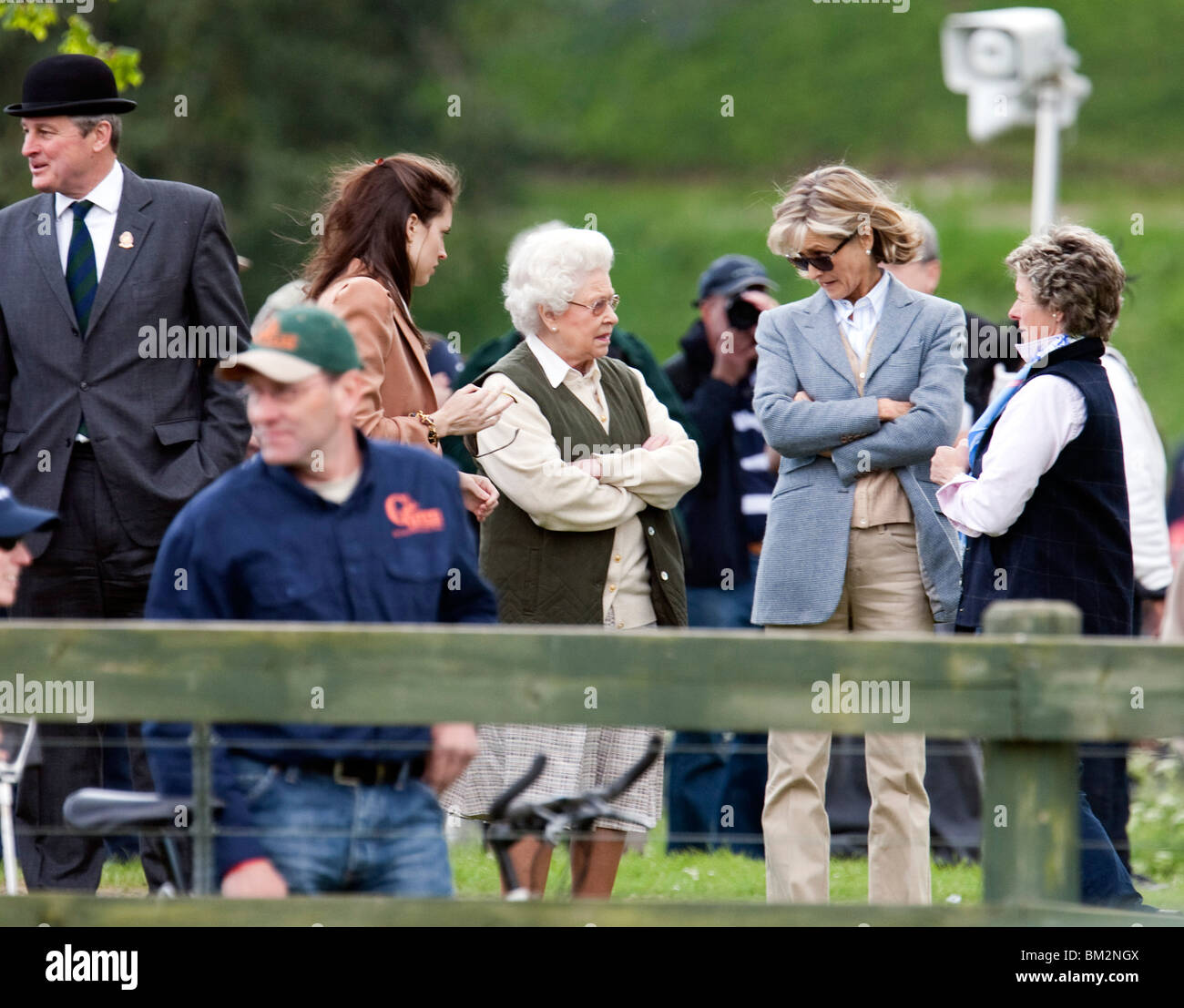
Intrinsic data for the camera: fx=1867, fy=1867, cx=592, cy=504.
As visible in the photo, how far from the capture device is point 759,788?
24.9 ft

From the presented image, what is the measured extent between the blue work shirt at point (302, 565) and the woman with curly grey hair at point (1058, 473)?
6.27 ft

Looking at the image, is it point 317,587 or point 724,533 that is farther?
point 724,533

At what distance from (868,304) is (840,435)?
48cm

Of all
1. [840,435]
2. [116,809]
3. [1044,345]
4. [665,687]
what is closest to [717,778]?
[840,435]

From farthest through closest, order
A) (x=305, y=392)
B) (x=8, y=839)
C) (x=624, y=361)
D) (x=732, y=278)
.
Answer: (x=732, y=278) < (x=624, y=361) < (x=8, y=839) < (x=305, y=392)

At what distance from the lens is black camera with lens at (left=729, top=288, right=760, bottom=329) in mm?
7270

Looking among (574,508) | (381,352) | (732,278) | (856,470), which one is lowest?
(574,508)

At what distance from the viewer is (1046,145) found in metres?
10.9

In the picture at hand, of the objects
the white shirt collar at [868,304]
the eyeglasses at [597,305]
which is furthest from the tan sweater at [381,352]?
the white shirt collar at [868,304]

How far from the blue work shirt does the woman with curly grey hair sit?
1912 mm

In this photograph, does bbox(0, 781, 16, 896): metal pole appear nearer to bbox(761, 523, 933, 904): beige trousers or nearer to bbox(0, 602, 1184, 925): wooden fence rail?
bbox(0, 602, 1184, 925): wooden fence rail

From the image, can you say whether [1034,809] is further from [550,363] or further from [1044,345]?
[550,363]

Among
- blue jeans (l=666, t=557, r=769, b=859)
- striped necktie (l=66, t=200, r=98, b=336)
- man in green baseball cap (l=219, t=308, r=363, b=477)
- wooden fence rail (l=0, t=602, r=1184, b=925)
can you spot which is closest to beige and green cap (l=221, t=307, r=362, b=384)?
man in green baseball cap (l=219, t=308, r=363, b=477)
